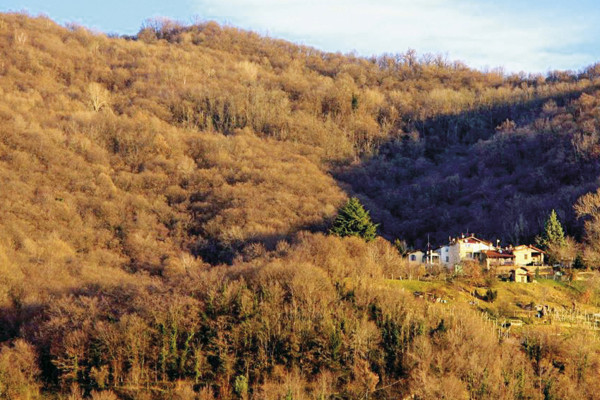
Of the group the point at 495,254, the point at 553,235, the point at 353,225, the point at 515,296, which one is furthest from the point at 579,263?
the point at 353,225

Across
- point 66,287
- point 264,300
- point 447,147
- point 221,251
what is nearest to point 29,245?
point 66,287

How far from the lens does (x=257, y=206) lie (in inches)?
3039

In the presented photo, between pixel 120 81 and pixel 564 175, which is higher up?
pixel 120 81

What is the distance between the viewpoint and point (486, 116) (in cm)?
11038

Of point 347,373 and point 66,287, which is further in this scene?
point 66,287

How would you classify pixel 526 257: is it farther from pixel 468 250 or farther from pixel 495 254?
pixel 468 250

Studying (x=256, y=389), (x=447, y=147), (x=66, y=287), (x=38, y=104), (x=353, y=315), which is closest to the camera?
(x=256, y=389)

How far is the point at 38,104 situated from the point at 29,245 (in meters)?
36.4

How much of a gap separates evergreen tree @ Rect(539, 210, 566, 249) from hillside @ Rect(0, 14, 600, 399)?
3.62 metres

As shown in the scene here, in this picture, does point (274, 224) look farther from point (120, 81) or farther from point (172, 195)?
point (120, 81)

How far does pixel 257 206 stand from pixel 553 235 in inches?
1149

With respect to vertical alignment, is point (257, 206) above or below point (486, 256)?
above

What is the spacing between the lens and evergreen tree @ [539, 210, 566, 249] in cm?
5791

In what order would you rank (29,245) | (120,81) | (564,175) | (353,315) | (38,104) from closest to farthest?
(353,315), (29,245), (564,175), (38,104), (120,81)
